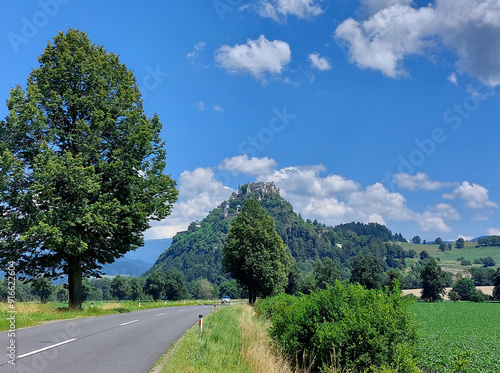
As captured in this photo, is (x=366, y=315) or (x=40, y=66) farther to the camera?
(x=40, y=66)

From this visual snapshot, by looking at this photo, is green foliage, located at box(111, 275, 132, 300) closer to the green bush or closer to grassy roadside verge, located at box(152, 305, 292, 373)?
grassy roadside verge, located at box(152, 305, 292, 373)

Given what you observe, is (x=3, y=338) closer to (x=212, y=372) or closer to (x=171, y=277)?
(x=212, y=372)

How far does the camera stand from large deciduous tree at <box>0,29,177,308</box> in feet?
64.8

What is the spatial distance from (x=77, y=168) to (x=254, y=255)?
33.6m

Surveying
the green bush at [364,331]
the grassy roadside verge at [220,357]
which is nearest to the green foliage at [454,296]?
the grassy roadside verge at [220,357]

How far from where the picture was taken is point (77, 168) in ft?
64.7

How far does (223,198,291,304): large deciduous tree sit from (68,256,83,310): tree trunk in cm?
2839

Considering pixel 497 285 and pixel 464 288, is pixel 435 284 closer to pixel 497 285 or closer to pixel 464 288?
pixel 497 285

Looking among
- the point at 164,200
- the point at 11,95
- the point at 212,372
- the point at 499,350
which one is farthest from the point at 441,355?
A: the point at 11,95

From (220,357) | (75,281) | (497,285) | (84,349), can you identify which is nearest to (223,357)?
(220,357)

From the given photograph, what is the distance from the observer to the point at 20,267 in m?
22.1

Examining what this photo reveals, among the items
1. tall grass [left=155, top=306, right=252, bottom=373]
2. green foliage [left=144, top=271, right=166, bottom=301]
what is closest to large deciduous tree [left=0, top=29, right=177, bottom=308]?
tall grass [left=155, top=306, right=252, bottom=373]

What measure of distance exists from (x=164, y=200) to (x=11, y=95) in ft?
32.4

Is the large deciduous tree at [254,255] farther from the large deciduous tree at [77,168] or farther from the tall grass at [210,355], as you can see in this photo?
the tall grass at [210,355]
